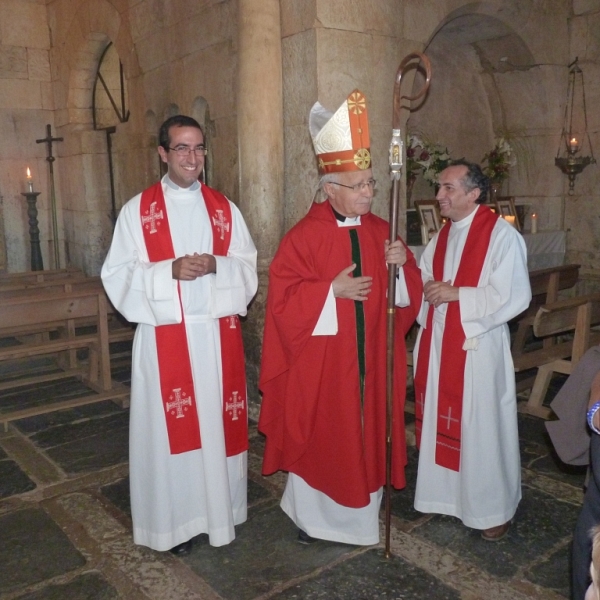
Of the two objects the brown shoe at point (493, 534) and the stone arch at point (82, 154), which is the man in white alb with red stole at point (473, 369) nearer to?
the brown shoe at point (493, 534)

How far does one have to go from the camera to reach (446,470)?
331cm

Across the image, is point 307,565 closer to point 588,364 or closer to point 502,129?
point 588,364

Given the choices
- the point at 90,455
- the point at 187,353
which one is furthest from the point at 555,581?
the point at 90,455

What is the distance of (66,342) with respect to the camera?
17.9 ft

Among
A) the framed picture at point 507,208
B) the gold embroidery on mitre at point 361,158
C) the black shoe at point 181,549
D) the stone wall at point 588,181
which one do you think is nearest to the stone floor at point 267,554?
the black shoe at point 181,549

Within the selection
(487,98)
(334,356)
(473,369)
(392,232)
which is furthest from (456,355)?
(487,98)

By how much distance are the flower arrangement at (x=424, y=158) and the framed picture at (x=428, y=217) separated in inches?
21.1

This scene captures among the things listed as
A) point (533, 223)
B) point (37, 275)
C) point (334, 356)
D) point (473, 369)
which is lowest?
point (473, 369)

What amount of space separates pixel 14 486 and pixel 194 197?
2.09 metres

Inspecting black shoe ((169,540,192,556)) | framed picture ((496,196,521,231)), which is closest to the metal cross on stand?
framed picture ((496,196,521,231))

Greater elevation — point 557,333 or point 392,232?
point 392,232

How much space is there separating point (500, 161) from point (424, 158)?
105 cm

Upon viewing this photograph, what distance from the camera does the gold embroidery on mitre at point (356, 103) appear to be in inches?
112

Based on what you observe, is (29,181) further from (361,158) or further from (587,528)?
(587,528)
